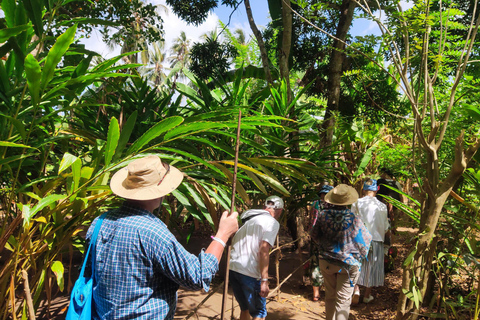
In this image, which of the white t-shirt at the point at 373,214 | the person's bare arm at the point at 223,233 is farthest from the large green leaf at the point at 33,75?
the white t-shirt at the point at 373,214

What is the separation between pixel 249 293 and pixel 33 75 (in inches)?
91.5

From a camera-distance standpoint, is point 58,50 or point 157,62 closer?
point 58,50

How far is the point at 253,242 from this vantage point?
3.18 m

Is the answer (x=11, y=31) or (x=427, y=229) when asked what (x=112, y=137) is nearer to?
(x=11, y=31)

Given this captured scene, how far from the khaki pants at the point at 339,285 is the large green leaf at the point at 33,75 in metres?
2.68

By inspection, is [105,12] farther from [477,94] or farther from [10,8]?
[477,94]

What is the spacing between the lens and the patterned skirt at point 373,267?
4.38m

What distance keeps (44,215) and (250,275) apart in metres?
1.74

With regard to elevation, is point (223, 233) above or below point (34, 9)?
below

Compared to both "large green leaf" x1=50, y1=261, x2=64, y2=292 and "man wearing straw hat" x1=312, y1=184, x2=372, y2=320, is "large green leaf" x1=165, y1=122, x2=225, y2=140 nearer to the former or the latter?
"large green leaf" x1=50, y1=261, x2=64, y2=292

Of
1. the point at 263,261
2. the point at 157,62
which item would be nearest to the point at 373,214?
the point at 263,261

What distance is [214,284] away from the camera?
17.3 ft

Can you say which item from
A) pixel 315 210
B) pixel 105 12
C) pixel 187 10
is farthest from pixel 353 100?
pixel 105 12

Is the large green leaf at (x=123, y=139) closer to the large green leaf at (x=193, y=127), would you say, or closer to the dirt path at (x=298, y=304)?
the large green leaf at (x=193, y=127)
